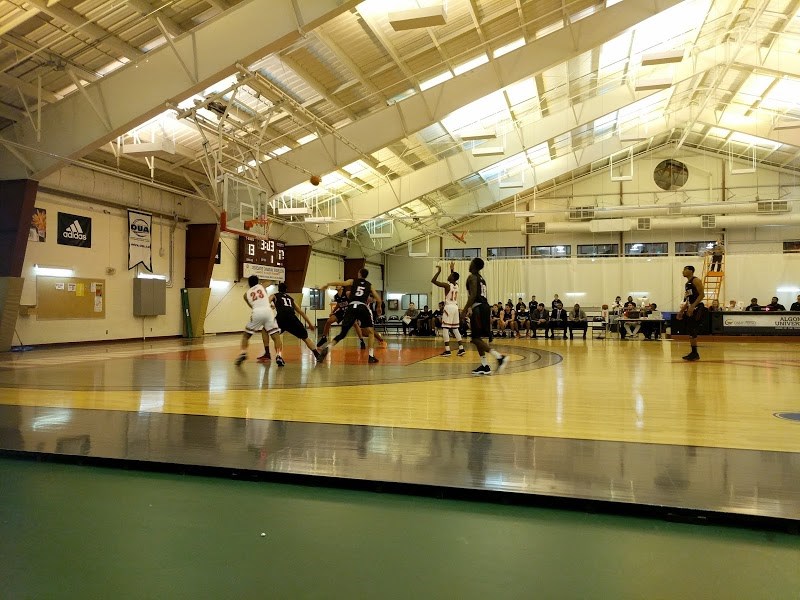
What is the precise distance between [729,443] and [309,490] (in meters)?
2.58

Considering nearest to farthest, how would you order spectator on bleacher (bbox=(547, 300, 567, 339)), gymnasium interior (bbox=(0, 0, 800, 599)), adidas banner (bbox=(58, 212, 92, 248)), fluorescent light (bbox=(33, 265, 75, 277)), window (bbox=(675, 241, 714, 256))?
1. gymnasium interior (bbox=(0, 0, 800, 599))
2. fluorescent light (bbox=(33, 265, 75, 277))
3. adidas banner (bbox=(58, 212, 92, 248))
4. spectator on bleacher (bbox=(547, 300, 567, 339))
5. window (bbox=(675, 241, 714, 256))

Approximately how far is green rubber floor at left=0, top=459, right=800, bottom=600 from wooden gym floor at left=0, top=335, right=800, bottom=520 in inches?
7.5

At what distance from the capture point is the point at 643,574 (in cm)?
181

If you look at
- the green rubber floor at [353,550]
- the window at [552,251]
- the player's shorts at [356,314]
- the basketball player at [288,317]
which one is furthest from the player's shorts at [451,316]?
the window at [552,251]

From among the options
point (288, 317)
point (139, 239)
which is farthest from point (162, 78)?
point (139, 239)

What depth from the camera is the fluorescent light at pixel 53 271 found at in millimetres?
12773

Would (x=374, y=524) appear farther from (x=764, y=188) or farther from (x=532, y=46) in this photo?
(x=764, y=188)

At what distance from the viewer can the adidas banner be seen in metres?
13.4

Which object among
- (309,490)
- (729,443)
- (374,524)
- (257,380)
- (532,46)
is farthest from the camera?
(532,46)

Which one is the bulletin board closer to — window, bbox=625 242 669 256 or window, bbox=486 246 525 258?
window, bbox=486 246 525 258

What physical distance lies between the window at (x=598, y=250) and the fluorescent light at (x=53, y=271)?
72.9 feet

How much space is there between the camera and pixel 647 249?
26312 millimetres

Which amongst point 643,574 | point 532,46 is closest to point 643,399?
point 643,574

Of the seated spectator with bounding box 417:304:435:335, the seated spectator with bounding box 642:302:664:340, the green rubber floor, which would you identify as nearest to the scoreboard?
the seated spectator with bounding box 417:304:435:335
